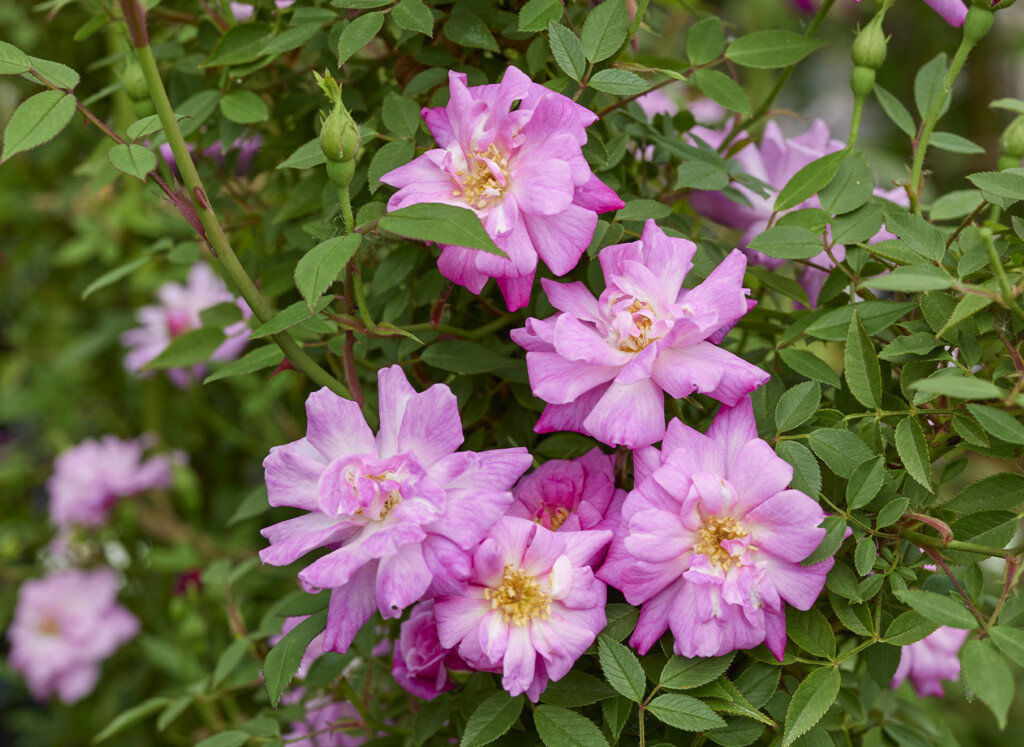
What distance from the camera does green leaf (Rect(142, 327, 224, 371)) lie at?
65 cm

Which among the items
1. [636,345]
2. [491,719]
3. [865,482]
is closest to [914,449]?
[865,482]

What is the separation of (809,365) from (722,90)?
182 mm

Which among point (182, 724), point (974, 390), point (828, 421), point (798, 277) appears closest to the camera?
point (974, 390)

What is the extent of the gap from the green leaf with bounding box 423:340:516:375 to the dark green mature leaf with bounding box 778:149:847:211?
0.60 feet

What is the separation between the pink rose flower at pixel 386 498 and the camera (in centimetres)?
41

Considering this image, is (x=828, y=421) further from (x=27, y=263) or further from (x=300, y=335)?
(x=27, y=263)

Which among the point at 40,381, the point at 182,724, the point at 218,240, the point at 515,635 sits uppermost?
the point at 218,240

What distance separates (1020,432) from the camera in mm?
402

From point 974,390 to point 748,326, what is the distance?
7.9 inches

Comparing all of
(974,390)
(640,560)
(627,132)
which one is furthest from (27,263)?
(974,390)

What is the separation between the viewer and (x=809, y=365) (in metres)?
A: 0.49

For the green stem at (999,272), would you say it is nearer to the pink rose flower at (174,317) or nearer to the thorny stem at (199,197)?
the thorny stem at (199,197)

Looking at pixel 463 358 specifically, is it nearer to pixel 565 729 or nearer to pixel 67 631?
pixel 565 729

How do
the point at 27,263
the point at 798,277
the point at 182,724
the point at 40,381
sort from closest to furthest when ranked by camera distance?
the point at 798,277 → the point at 182,724 → the point at 40,381 → the point at 27,263
